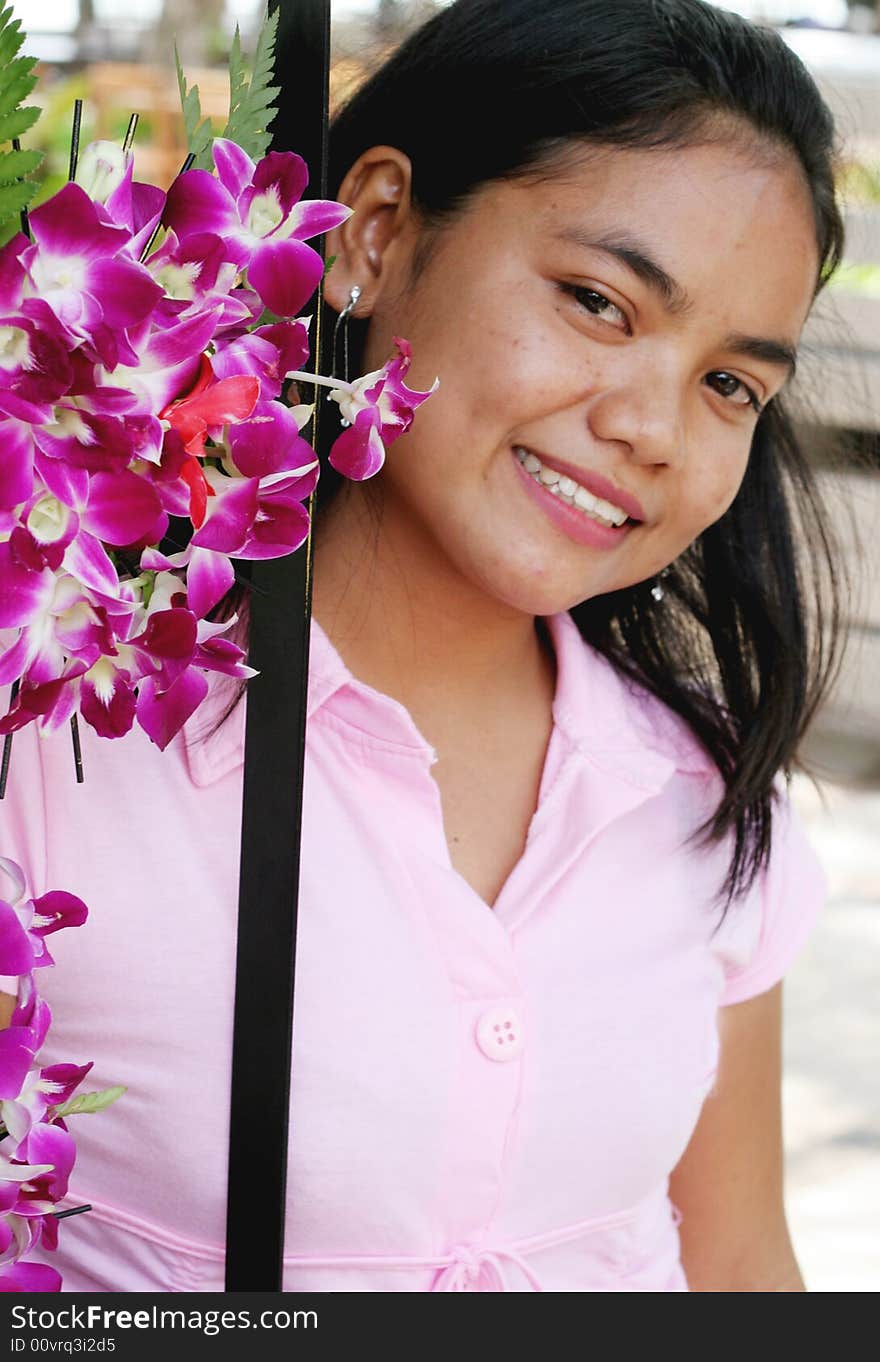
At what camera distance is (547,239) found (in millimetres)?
944

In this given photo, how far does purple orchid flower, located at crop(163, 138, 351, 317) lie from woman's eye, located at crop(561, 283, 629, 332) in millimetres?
332

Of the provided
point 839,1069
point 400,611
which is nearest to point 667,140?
point 400,611

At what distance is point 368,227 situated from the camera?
101cm

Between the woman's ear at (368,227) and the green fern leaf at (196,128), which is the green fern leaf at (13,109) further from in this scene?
the woman's ear at (368,227)

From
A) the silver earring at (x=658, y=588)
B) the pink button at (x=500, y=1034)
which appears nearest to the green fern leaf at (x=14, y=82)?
the pink button at (x=500, y=1034)

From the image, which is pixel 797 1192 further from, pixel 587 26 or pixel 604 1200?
pixel 587 26

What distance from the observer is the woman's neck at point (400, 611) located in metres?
1.06

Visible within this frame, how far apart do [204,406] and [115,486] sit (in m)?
0.05

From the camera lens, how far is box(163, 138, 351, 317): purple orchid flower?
23.1 inches

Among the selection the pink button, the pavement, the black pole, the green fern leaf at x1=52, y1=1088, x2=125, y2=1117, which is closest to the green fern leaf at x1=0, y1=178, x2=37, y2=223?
the black pole

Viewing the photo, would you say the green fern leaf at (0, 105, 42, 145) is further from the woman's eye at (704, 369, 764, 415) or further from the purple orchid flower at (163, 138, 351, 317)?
the woman's eye at (704, 369, 764, 415)

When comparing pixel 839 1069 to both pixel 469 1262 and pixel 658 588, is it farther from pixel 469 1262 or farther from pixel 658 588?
pixel 469 1262

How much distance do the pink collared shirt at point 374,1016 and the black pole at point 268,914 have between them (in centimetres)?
12

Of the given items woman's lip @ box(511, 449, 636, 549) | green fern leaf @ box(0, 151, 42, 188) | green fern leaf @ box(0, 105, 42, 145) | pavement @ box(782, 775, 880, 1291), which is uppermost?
green fern leaf @ box(0, 105, 42, 145)
